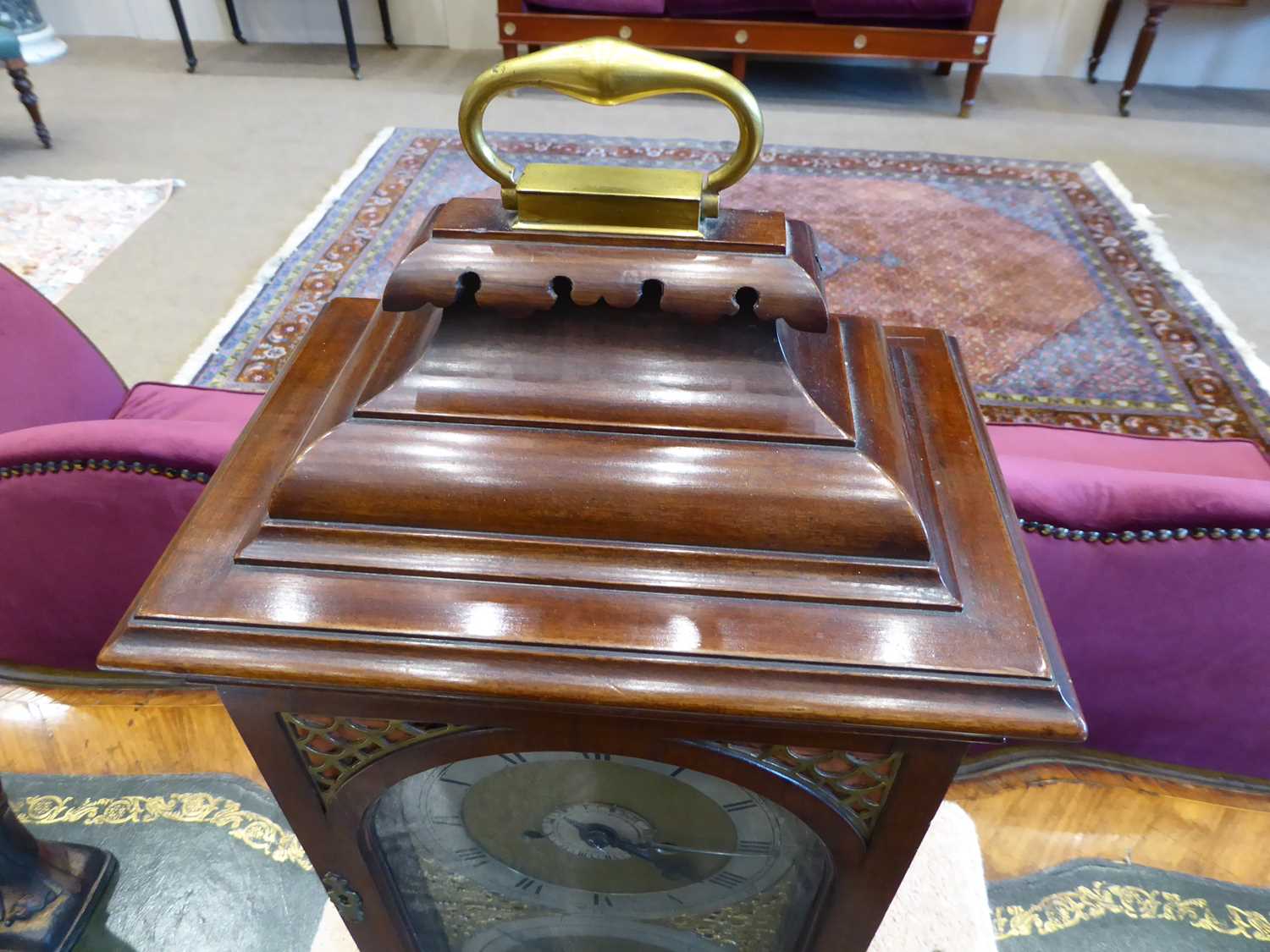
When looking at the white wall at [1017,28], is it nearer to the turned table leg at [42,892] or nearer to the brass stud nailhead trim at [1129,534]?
the brass stud nailhead trim at [1129,534]

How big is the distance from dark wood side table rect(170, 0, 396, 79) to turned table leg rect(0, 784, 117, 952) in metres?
3.31

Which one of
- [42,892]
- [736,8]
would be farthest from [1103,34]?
[42,892]

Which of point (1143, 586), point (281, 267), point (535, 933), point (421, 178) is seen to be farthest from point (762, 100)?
point (535, 933)

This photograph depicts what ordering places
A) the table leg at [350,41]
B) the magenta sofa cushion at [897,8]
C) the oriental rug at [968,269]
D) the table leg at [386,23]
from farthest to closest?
the table leg at [386,23], the table leg at [350,41], the magenta sofa cushion at [897,8], the oriental rug at [968,269]

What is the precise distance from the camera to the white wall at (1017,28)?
3.58m

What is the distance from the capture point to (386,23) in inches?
154

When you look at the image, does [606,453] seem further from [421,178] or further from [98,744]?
[421,178]

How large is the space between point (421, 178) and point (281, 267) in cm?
64

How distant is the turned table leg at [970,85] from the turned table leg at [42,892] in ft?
11.2

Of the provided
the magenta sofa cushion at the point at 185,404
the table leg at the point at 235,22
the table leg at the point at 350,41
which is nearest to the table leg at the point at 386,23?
the table leg at the point at 350,41

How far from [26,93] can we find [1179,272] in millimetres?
3611

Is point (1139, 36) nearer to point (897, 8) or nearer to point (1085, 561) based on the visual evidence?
point (897, 8)

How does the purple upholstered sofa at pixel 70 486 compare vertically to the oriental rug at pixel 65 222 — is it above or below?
above

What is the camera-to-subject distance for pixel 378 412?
0.48 metres
